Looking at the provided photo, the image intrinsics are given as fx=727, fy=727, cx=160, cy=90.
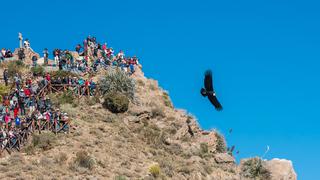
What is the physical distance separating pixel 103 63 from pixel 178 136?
1133cm

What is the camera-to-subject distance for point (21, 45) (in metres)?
65.9

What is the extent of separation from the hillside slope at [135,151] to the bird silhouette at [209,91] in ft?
29.3

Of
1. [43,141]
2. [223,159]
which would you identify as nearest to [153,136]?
[223,159]

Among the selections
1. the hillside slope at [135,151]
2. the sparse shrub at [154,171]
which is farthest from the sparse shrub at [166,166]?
the sparse shrub at [154,171]

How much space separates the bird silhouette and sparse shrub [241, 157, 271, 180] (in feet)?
47.0

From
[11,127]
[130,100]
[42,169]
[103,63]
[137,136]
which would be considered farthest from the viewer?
[103,63]

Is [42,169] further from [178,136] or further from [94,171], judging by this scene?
[178,136]

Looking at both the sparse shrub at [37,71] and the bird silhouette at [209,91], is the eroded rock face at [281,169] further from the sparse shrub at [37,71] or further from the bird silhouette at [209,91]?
the sparse shrub at [37,71]

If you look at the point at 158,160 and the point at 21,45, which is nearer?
the point at 158,160

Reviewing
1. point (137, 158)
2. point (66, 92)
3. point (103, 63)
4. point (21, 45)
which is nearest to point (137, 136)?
point (137, 158)

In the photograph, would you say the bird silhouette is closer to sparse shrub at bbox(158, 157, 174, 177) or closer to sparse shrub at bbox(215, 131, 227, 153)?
sparse shrub at bbox(158, 157, 174, 177)

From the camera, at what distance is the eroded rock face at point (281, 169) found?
53.2 m

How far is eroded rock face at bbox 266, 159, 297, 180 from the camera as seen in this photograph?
53.2 metres

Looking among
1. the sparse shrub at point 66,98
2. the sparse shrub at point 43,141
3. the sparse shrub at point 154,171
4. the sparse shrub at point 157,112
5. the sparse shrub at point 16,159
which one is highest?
the sparse shrub at point 157,112
